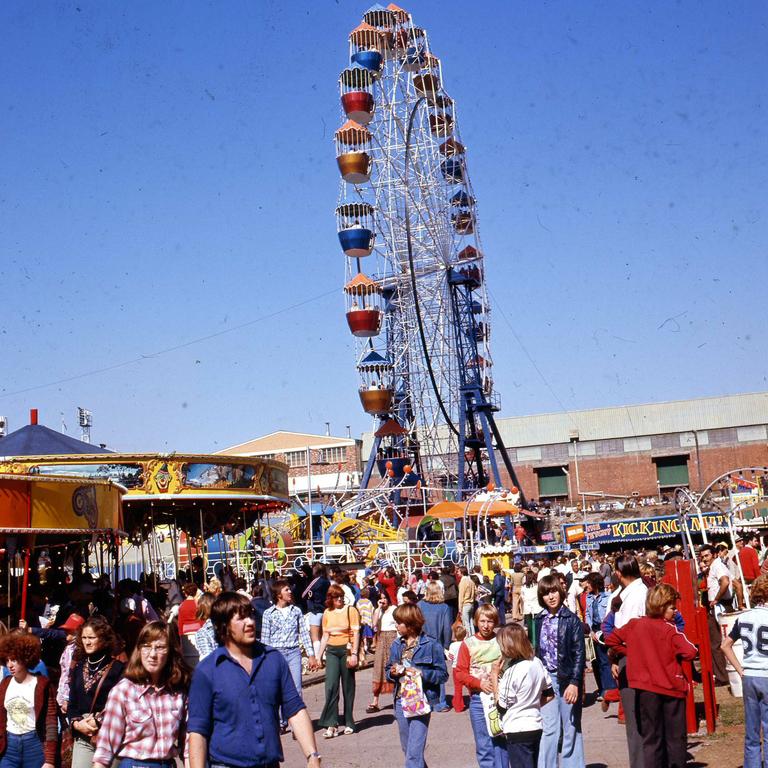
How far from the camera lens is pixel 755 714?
6.58 meters

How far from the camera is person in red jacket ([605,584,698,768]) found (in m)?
6.95

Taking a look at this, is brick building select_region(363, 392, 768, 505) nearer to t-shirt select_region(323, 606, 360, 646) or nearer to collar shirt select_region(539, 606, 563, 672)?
t-shirt select_region(323, 606, 360, 646)

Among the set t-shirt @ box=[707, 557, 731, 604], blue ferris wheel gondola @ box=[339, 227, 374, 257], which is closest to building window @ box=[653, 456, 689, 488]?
blue ferris wheel gondola @ box=[339, 227, 374, 257]

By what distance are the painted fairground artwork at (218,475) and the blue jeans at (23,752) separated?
1471 cm

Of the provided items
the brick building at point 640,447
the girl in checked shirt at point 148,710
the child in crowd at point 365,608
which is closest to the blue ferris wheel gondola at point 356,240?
the child in crowd at point 365,608

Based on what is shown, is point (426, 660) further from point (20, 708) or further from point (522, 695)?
point (20, 708)

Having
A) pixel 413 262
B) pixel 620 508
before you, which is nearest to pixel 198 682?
pixel 413 262

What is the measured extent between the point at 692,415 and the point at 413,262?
3426cm

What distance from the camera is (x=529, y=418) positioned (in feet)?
246

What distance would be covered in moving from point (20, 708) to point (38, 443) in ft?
47.7

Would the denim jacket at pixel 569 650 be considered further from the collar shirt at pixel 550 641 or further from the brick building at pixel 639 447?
the brick building at pixel 639 447

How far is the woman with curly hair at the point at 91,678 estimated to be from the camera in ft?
18.1

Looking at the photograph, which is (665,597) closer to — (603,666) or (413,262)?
(603,666)

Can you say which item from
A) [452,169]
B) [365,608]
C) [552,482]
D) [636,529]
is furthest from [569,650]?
[552,482]
